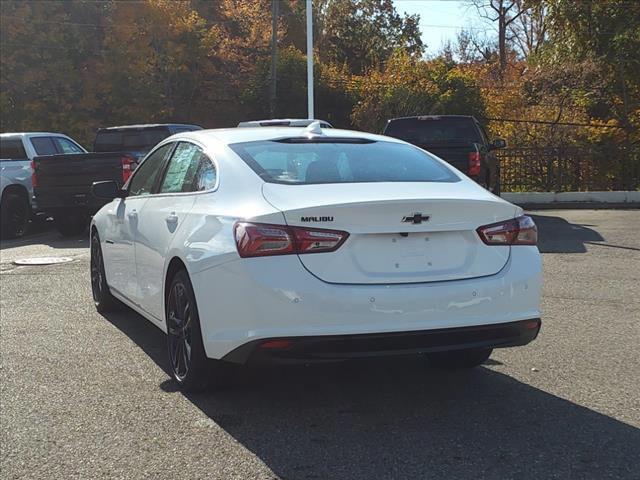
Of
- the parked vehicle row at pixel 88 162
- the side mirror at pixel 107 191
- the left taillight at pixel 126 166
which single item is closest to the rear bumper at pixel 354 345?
the side mirror at pixel 107 191

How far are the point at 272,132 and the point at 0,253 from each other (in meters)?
8.49

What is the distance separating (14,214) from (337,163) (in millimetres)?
11348

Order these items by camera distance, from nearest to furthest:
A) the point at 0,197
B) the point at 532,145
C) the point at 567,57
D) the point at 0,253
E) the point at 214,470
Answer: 1. the point at 214,470
2. the point at 0,253
3. the point at 0,197
4. the point at 532,145
5. the point at 567,57

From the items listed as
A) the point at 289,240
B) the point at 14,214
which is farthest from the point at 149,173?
the point at 14,214

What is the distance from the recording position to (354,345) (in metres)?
3.89

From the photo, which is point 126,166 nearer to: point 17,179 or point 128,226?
point 17,179

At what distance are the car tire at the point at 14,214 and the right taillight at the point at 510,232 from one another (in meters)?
12.1

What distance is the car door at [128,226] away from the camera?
577 centimetres

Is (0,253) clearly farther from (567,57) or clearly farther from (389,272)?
(567,57)

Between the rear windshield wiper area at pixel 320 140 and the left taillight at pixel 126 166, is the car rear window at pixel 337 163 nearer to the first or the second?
the rear windshield wiper area at pixel 320 140

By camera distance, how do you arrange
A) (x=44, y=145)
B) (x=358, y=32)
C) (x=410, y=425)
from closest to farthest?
(x=410, y=425)
(x=44, y=145)
(x=358, y=32)

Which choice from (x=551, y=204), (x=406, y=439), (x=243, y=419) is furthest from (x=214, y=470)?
(x=551, y=204)

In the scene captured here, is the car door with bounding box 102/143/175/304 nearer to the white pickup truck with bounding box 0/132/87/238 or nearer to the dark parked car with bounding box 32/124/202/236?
the dark parked car with bounding box 32/124/202/236

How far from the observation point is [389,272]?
393 centimetres
